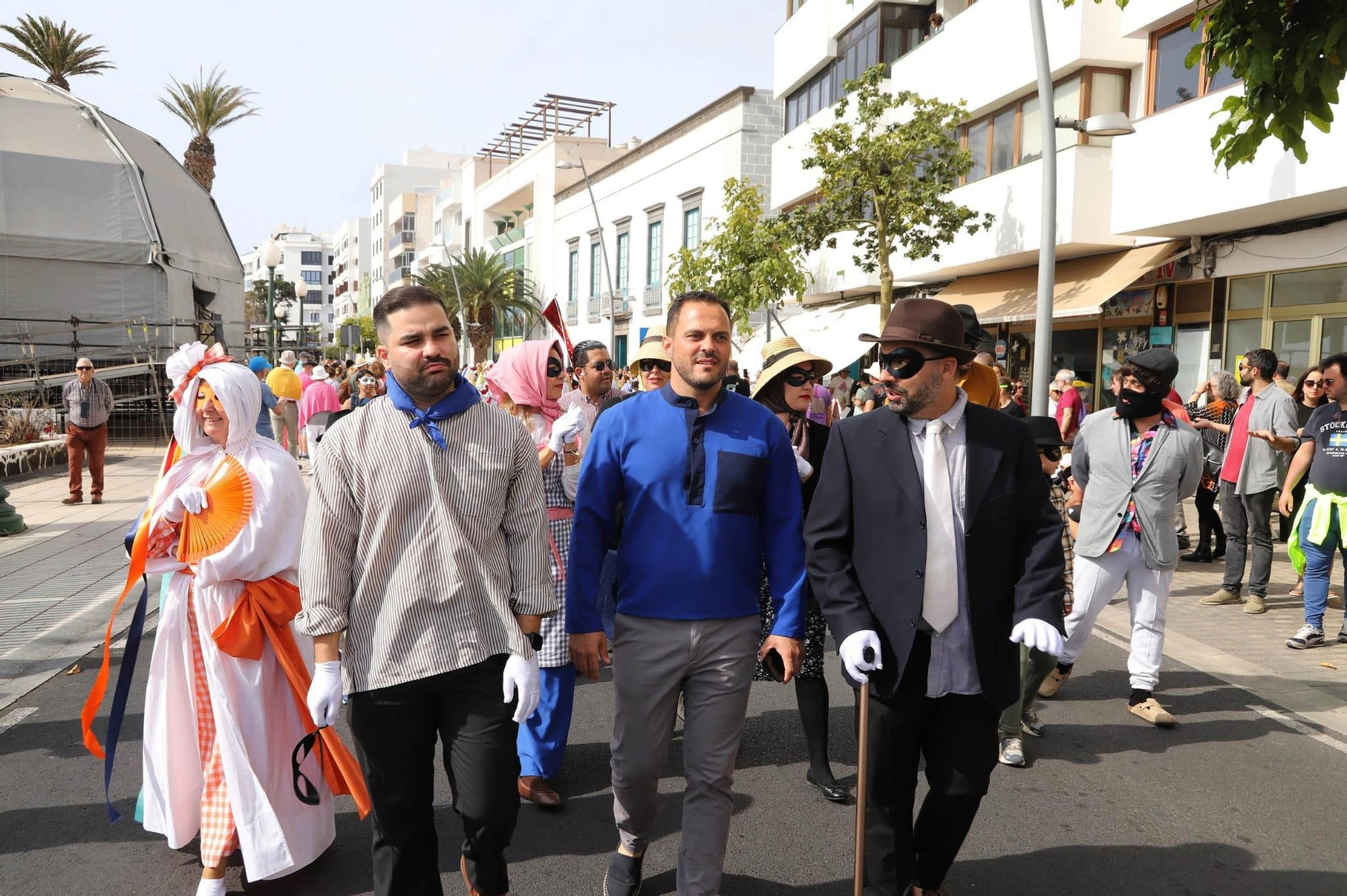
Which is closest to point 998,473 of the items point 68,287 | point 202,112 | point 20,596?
point 20,596

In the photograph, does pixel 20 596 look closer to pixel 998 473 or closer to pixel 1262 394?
pixel 998 473

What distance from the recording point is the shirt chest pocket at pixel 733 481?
125 inches

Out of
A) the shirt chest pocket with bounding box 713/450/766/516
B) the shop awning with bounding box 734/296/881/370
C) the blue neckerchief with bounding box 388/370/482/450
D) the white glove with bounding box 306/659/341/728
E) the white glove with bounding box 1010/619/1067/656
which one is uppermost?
the shop awning with bounding box 734/296/881/370

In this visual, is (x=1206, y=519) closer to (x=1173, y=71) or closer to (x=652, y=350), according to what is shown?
(x=652, y=350)

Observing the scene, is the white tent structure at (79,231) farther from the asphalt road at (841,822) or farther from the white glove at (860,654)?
the white glove at (860,654)

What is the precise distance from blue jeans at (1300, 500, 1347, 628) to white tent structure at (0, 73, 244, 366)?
22794 millimetres

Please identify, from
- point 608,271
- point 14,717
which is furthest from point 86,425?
point 608,271

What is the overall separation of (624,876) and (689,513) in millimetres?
1234

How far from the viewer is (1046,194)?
1083 cm

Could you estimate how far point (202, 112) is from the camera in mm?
36312

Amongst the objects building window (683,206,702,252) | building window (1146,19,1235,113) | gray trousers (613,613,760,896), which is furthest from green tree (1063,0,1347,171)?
building window (683,206,702,252)

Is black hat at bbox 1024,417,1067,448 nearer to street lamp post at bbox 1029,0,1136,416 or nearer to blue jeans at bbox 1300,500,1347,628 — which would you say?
blue jeans at bbox 1300,500,1347,628

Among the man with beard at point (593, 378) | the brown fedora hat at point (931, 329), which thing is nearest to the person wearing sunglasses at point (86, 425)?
the man with beard at point (593, 378)

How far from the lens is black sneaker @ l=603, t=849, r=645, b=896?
334cm
